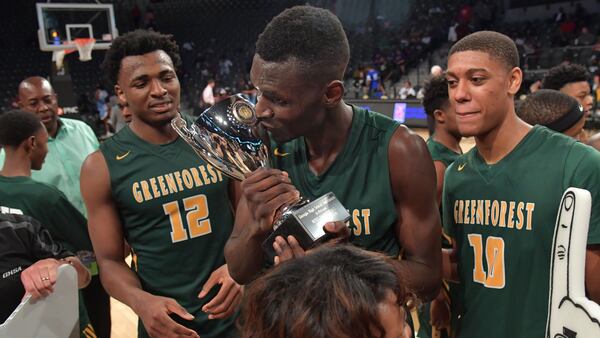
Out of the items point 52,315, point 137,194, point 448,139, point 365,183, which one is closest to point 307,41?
point 365,183

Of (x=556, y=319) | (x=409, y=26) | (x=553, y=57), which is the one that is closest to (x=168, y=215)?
(x=556, y=319)

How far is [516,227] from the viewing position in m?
1.52

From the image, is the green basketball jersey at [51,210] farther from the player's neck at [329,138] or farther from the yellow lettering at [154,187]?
the player's neck at [329,138]

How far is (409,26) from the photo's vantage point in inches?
755

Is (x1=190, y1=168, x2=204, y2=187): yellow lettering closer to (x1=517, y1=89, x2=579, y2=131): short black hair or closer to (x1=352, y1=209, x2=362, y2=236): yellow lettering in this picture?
(x1=352, y1=209, x2=362, y2=236): yellow lettering

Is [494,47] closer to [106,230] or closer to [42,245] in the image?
[106,230]

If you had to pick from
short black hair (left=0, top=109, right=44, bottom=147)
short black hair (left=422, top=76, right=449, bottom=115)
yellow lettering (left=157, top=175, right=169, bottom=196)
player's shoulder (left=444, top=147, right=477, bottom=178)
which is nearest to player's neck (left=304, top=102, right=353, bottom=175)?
player's shoulder (left=444, top=147, right=477, bottom=178)

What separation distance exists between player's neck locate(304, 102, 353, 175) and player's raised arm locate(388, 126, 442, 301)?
0.15 m

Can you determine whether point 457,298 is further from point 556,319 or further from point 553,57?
point 553,57

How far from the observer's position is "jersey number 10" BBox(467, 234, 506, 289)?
1.55 m

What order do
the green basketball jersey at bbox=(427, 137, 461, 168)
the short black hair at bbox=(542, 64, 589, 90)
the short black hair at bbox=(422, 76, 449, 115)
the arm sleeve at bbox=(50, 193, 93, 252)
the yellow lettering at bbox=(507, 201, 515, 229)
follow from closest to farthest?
the yellow lettering at bbox=(507, 201, 515, 229) → the arm sleeve at bbox=(50, 193, 93, 252) → the green basketball jersey at bbox=(427, 137, 461, 168) → the short black hair at bbox=(422, 76, 449, 115) → the short black hair at bbox=(542, 64, 589, 90)

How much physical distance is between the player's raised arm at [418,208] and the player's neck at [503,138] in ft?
1.12

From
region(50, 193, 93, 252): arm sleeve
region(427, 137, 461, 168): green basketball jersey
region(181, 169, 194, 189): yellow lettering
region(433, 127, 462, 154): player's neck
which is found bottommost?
region(50, 193, 93, 252): arm sleeve

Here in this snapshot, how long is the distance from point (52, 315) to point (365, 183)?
1.17 metres
